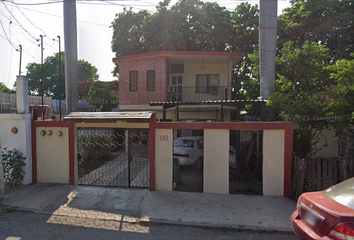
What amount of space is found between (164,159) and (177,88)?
886cm

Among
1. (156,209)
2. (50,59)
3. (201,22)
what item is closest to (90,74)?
(50,59)

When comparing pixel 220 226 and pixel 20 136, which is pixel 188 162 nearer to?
pixel 220 226

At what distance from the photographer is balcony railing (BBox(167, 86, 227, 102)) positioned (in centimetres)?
1398

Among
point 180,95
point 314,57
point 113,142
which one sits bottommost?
point 113,142

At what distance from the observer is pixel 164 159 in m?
6.35

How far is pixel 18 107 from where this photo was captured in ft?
Result: 22.1

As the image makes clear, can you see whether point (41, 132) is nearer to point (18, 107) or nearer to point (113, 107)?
point (18, 107)

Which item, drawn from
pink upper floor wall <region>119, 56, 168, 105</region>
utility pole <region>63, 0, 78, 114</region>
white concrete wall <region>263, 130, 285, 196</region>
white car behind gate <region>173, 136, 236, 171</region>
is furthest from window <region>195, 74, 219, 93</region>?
white concrete wall <region>263, 130, 285, 196</region>

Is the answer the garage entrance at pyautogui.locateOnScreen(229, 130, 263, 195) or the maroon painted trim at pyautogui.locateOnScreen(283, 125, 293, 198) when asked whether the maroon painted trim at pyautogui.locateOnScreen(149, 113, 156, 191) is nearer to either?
the garage entrance at pyautogui.locateOnScreen(229, 130, 263, 195)

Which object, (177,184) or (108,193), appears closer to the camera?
(108,193)

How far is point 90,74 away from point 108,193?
131 feet

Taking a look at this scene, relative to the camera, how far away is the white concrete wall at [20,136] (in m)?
6.72

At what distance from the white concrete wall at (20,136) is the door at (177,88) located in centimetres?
857

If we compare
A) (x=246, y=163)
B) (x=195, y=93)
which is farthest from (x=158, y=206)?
(x=195, y=93)
